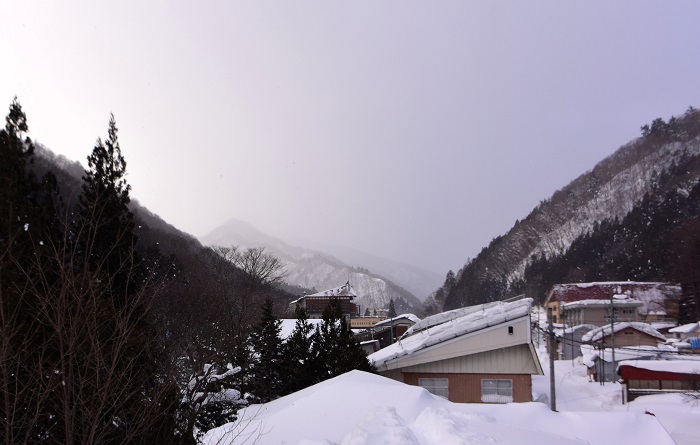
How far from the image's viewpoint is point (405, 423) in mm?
5766

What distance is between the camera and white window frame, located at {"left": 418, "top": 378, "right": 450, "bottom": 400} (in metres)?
12.8

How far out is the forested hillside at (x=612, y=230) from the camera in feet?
229

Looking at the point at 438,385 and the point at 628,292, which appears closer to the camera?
the point at 438,385

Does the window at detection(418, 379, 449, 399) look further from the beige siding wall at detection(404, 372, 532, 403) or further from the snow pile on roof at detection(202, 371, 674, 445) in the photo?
the snow pile on roof at detection(202, 371, 674, 445)

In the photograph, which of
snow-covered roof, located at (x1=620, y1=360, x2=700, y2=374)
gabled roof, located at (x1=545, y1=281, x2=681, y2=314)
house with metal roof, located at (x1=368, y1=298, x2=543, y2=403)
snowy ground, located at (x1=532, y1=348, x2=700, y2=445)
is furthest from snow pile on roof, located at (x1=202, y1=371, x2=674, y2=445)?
gabled roof, located at (x1=545, y1=281, x2=681, y2=314)

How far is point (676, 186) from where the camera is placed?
8725cm

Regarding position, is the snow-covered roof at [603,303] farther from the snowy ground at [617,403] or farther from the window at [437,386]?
the window at [437,386]

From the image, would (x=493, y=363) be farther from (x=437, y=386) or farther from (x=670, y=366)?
(x=670, y=366)

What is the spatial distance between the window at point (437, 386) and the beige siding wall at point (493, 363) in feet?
0.96

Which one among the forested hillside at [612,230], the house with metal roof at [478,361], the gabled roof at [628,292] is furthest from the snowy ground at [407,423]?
the gabled roof at [628,292]

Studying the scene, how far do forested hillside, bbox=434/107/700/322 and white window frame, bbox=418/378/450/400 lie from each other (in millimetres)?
50850

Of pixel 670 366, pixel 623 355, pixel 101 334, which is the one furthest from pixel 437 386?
pixel 623 355

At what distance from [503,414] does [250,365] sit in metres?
8.66

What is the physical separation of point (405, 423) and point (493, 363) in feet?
25.2
